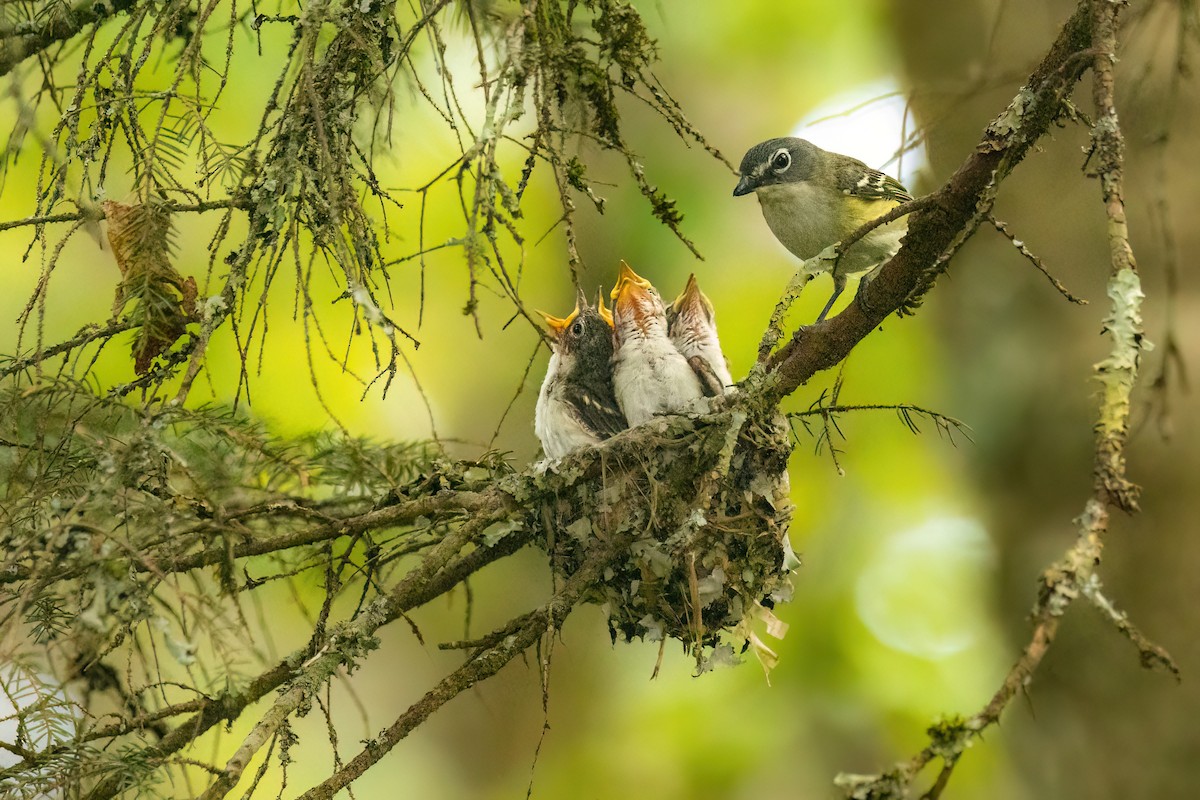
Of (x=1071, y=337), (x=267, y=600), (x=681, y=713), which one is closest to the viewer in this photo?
(x=1071, y=337)

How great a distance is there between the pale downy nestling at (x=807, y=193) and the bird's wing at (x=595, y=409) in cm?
99

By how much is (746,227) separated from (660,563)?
5.35 meters

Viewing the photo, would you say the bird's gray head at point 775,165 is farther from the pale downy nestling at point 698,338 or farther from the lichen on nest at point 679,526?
the lichen on nest at point 679,526

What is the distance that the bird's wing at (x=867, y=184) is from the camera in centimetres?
424

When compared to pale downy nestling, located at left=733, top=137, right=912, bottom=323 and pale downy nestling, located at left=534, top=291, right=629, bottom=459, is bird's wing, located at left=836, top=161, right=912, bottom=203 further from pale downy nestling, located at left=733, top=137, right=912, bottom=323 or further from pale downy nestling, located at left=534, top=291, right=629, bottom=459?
pale downy nestling, located at left=534, top=291, right=629, bottom=459

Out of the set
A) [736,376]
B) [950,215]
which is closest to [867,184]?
[950,215]

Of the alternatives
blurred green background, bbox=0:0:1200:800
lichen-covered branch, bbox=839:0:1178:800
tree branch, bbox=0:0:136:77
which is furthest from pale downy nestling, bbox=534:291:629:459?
lichen-covered branch, bbox=839:0:1178:800

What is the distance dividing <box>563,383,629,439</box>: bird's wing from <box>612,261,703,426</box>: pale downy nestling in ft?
0.23

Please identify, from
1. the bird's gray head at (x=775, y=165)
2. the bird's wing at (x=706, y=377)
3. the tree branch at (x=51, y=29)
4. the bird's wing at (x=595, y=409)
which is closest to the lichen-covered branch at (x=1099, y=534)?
the tree branch at (x=51, y=29)

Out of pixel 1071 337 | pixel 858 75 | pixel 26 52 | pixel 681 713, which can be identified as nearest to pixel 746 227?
pixel 858 75

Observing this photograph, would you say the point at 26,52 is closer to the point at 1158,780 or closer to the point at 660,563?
the point at 660,563

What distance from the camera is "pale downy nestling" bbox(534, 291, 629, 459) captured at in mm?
4289

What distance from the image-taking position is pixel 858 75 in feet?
31.0

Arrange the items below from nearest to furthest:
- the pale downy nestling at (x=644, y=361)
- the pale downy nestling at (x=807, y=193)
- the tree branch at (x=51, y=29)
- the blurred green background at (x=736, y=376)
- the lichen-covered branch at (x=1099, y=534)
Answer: the lichen-covered branch at (x=1099, y=534) < the tree branch at (x=51, y=29) < the pale downy nestling at (x=807, y=193) < the pale downy nestling at (x=644, y=361) < the blurred green background at (x=736, y=376)
